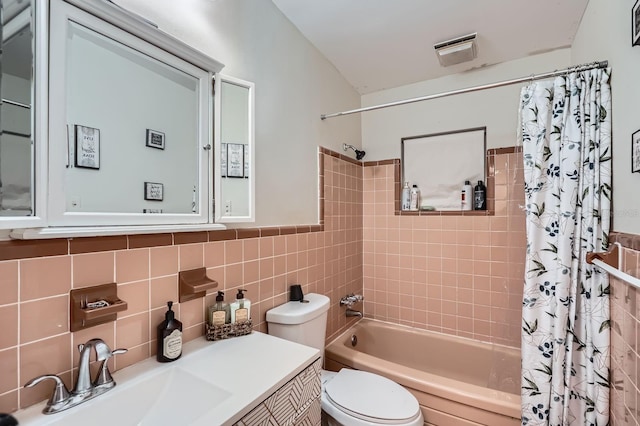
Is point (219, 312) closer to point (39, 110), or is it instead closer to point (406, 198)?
point (39, 110)

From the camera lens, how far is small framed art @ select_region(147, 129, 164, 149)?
3.49 feet

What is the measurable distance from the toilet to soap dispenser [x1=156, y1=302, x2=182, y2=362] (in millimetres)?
511

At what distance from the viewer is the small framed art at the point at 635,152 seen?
0.91 m

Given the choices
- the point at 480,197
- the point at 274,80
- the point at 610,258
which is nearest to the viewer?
the point at 610,258

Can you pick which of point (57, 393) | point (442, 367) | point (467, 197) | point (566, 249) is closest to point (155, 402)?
point (57, 393)

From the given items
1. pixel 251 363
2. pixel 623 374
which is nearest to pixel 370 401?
pixel 251 363

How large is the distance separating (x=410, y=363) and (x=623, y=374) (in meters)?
1.46

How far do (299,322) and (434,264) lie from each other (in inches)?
55.4

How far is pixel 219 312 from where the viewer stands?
1.18 m

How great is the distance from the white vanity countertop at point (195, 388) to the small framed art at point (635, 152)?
50.0 inches

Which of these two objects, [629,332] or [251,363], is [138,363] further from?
[629,332]

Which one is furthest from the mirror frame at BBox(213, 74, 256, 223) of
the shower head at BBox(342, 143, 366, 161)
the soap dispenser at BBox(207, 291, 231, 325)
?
the shower head at BBox(342, 143, 366, 161)

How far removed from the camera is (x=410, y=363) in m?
2.27

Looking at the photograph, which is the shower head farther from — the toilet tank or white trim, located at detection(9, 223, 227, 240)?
white trim, located at detection(9, 223, 227, 240)
